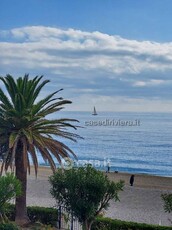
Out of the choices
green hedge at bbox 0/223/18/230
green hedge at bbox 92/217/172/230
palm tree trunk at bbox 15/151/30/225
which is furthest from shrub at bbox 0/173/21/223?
green hedge at bbox 92/217/172/230

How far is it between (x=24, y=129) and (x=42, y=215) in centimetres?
433

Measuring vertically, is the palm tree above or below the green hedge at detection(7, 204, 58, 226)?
above

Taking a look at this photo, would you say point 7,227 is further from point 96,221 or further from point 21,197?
point 96,221

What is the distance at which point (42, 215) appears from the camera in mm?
21609

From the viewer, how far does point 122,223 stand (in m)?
19.8

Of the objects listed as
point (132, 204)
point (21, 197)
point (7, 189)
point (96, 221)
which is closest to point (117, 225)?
point (96, 221)

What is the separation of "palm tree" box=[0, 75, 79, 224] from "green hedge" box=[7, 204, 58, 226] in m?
0.76

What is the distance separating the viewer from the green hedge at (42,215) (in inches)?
837

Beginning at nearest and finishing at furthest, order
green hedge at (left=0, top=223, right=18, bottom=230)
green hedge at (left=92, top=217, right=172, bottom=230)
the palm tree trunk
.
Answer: green hedge at (left=0, top=223, right=18, bottom=230) < green hedge at (left=92, top=217, right=172, bottom=230) < the palm tree trunk

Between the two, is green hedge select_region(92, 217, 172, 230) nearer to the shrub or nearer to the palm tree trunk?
the palm tree trunk

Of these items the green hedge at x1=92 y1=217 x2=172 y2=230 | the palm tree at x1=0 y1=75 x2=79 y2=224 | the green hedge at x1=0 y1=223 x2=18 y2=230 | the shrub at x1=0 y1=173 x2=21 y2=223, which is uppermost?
the palm tree at x1=0 y1=75 x2=79 y2=224

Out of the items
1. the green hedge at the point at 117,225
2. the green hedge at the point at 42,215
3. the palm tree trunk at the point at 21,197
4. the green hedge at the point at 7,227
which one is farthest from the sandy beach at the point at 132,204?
the green hedge at the point at 7,227

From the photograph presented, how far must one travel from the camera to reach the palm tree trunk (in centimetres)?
2064

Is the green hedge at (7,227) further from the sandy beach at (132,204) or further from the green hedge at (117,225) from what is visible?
the sandy beach at (132,204)
